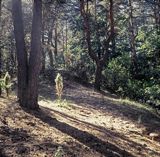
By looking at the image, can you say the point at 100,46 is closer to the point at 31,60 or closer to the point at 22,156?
the point at 31,60

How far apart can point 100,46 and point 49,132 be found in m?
24.6

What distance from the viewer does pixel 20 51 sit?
35.5ft

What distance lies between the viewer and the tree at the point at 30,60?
10.7 m

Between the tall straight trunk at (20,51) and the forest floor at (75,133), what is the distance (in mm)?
421

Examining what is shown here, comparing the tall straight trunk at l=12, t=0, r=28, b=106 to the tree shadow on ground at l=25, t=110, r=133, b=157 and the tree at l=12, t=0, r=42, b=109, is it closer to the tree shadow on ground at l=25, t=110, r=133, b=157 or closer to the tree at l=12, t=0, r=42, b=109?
the tree at l=12, t=0, r=42, b=109

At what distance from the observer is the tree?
10.7 metres

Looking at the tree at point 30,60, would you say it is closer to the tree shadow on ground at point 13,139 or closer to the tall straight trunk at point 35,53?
the tall straight trunk at point 35,53

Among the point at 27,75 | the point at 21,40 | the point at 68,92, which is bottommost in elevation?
the point at 68,92

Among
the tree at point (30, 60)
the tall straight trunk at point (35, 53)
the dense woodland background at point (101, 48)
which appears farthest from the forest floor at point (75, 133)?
the dense woodland background at point (101, 48)

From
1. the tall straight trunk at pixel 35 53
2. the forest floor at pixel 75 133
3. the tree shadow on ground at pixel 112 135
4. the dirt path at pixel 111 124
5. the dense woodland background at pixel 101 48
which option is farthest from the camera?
the dense woodland background at pixel 101 48

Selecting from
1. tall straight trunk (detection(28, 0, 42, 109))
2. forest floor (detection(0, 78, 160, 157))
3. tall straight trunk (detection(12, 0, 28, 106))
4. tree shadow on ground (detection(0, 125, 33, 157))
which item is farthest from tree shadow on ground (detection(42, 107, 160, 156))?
tree shadow on ground (detection(0, 125, 33, 157))

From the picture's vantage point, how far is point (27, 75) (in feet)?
35.2

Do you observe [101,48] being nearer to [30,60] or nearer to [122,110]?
[122,110]

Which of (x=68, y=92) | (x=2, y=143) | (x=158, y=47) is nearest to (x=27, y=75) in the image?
(x=2, y=143)
